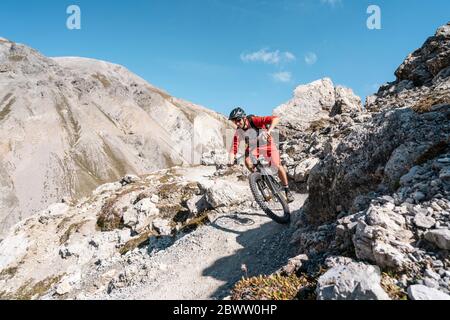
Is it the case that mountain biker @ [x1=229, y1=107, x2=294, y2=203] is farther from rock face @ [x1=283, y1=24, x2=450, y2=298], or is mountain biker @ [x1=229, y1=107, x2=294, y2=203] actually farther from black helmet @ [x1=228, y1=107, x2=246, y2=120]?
rock face @ [x1=283, y1=24, x2=450, y2=298]

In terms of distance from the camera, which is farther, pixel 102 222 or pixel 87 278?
pixel 102 222

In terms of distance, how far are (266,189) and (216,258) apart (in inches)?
140

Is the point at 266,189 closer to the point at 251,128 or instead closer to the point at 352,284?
the point at 251,128

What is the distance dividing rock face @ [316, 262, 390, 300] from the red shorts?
24.4 ft

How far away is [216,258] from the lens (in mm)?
13516

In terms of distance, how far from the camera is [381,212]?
23.2ft

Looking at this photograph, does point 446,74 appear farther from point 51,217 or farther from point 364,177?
point 51,217

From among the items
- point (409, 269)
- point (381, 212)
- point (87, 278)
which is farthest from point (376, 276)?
Answer: point (87, 278)

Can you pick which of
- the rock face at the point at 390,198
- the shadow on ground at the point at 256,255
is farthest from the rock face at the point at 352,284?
the shadow on ground at the point at 256,255

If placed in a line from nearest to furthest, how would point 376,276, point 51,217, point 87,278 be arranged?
point 376,276
point 87,278
point 51,217

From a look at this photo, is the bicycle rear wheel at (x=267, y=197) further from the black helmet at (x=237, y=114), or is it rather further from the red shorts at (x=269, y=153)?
the black helmet at (x=237, y=114)
